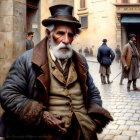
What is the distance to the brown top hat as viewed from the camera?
230 centimetres

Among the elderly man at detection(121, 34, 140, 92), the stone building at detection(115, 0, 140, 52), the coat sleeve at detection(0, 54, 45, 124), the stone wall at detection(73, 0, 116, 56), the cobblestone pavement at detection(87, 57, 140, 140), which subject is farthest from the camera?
the stone wall at detection(73, 0, 116, 56)

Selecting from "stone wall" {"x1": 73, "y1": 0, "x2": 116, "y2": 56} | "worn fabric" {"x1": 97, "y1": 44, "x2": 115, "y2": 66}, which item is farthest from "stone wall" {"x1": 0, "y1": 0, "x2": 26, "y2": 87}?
"stone wall" {"x1": 73, "y1": 0, "x2": 116, "y2": 56}

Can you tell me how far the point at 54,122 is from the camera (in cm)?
212

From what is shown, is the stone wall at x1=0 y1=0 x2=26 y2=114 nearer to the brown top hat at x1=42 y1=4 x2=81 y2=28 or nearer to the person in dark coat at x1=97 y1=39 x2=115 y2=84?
the brown top hat at x1=42 y1=4 x2=81 y2=28

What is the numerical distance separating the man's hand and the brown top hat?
2.59 ft

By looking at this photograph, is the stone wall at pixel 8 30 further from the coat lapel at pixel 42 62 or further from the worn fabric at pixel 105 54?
the worn fabric at pixel 105 54

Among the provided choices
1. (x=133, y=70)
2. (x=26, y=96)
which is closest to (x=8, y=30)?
(x=26, y=96)

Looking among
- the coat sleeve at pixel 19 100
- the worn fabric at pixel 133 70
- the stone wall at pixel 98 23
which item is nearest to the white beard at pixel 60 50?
the coat sleeve at pixel 19 100

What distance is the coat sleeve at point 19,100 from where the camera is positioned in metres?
2.09

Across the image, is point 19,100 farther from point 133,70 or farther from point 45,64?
point 133,70

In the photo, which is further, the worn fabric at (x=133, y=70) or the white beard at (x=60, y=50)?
the worn fabric at (x=133, y=70)

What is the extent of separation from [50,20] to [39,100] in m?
0.70

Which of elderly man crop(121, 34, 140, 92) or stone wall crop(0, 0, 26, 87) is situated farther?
elderly man crop(121, 34, 140, 92)

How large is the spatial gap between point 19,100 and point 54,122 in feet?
1.09
